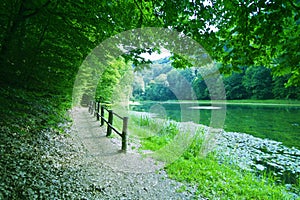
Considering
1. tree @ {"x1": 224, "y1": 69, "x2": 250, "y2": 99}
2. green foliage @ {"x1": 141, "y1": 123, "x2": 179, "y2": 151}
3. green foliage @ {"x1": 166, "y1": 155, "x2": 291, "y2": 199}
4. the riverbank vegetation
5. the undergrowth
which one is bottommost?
green foliage @ {"x1": 166, "y1": 155, "x2": 291, "y2": 199}

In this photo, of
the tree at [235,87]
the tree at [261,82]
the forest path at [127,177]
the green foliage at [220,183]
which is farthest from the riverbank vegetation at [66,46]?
the tree at [235,87]

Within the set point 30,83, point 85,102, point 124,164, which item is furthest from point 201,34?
point 85,102

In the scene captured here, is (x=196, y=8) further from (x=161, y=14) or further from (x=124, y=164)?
(x=124, y=164)

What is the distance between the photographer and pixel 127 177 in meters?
3.40

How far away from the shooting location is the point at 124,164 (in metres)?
4.04

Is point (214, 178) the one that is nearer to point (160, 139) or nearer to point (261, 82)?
point (160, 139)

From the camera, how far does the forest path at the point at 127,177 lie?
2906 millimetres

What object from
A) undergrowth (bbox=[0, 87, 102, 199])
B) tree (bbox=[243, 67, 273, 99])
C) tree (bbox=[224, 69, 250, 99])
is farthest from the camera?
tree (bbox=[224, 69, 250, 99])

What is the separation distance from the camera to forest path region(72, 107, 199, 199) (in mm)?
2906

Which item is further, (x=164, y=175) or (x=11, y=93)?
(x=164, y=175)

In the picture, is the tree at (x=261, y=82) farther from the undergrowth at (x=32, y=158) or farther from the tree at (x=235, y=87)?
the undergrowth at (x=32, y=158)

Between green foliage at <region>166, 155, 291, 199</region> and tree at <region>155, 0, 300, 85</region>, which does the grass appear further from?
tree at <region>155, 0, 300, 85</region>

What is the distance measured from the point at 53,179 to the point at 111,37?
279cm

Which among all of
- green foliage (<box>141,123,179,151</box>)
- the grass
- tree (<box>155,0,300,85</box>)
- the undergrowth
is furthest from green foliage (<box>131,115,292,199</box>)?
tree (<box>155,0,300,85</box>)
